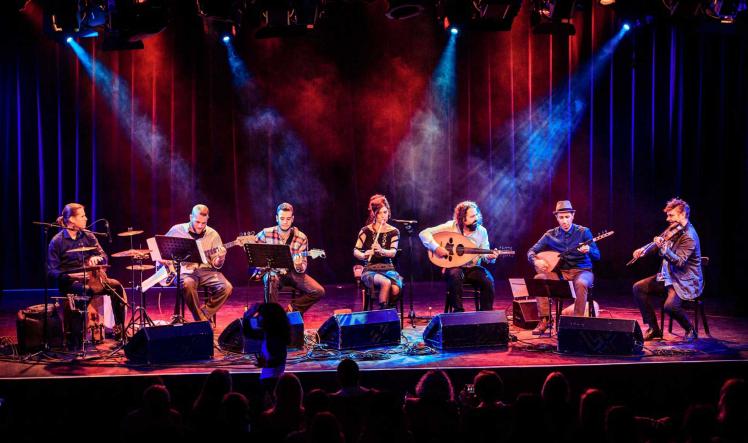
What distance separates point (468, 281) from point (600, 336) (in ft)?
6.74

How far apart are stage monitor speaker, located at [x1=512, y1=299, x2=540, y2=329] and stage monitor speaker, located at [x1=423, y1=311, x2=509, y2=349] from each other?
3.77ft

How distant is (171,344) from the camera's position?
6840mm

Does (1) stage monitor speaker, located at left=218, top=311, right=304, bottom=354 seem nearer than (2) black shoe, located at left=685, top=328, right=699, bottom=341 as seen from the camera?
Yes

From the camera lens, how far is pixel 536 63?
480 inches

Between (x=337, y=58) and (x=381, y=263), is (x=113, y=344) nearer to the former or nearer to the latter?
(x=381, y=263)

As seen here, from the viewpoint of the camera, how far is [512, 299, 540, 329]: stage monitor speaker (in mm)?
8617

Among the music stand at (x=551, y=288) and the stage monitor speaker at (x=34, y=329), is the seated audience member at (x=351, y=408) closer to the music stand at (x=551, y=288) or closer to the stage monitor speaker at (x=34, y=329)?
the music stand at (x=551, y=288)

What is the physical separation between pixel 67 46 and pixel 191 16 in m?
2.14

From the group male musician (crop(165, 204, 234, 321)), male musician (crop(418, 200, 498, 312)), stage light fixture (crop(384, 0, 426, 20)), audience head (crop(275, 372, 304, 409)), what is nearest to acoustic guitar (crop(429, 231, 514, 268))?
male musician (crop(418, 200, 498, 312))

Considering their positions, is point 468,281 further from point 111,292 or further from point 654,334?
point 111,292

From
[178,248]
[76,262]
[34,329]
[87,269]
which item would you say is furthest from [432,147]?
[34,329]

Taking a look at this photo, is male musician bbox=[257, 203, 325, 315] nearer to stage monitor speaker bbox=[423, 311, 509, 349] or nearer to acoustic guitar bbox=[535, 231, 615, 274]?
stage monitor speaker bbox=[423, 311, 509, 349]

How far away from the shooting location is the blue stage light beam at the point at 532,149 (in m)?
12.2

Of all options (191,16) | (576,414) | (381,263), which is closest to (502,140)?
(381,263)
